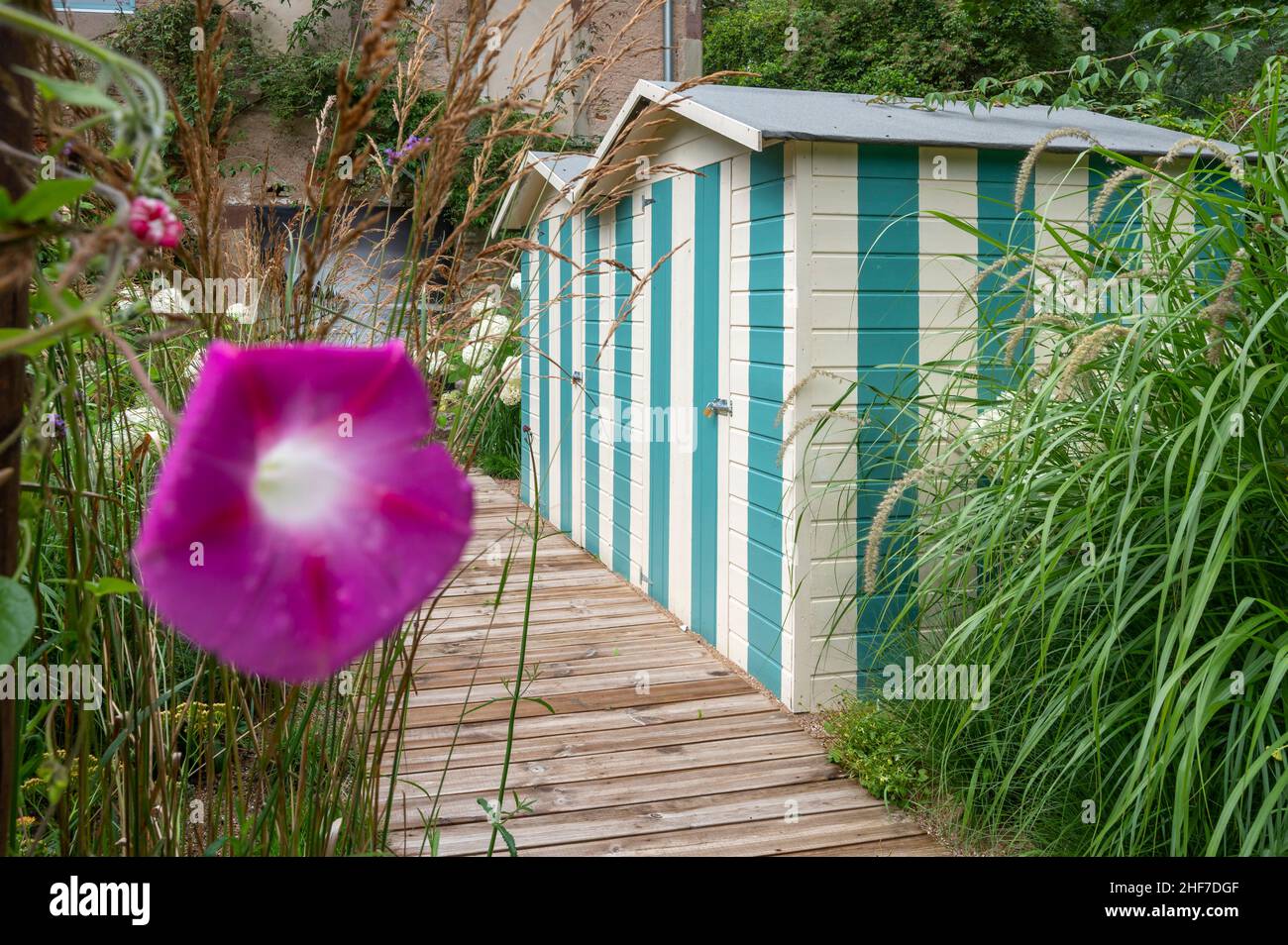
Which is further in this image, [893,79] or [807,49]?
[807,49]

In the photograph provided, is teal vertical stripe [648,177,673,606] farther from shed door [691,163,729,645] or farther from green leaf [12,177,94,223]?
green leaf [12,177,94,223]

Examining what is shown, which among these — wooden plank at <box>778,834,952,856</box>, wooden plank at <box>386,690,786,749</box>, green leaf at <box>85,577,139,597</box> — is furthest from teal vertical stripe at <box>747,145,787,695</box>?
green leaf at <box>85,577,139,597</box>

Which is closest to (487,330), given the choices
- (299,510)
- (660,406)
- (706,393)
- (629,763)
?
(299,510)

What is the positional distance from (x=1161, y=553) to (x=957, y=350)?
1.76 metres

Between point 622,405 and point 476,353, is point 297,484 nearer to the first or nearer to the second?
point 476,353

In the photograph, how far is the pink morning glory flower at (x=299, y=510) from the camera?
0.57ft

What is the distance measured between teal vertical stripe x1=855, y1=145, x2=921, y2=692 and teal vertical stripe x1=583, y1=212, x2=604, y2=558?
2667 mm

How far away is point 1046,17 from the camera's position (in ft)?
52.7

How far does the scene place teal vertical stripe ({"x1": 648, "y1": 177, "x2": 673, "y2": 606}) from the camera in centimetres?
531

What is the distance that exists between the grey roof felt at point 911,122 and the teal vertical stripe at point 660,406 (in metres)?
0.69
